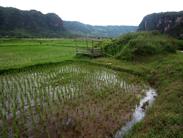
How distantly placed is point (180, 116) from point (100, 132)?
3.05m

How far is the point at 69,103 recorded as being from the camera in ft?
36.1

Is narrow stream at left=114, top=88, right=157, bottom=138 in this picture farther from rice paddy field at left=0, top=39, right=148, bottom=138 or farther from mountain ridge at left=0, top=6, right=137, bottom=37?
mountain ridge at left=0, top=6, right=137, bottom=37

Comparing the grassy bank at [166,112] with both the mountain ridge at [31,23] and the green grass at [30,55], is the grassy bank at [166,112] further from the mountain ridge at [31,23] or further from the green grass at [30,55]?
the mountain ridge at [31,23]

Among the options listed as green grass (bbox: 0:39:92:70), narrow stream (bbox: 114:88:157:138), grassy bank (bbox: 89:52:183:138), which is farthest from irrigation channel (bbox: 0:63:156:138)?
green grass (bbox: 0:39:92:70)

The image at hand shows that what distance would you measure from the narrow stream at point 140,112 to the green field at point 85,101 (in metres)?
0.22

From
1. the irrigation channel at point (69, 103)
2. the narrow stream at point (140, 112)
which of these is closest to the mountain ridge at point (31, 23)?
the irrigation channel at point (69, 103)

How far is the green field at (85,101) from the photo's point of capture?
27.1ft

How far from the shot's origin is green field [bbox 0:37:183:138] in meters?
8.27

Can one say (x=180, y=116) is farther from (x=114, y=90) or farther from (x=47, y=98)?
(x=47, y=98)

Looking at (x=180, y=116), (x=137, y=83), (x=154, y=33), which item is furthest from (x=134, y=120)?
(x=154, y=33)

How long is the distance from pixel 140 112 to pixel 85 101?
266cm

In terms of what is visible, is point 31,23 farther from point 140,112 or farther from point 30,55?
point 140,112

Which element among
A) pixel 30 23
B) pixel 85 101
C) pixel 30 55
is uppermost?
pixel 85 101

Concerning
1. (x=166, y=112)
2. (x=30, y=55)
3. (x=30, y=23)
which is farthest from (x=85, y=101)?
(x=30, y=23)
